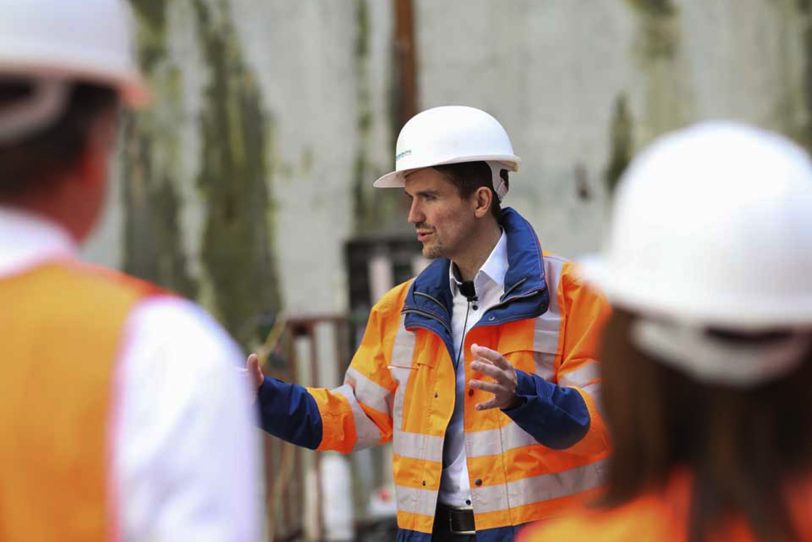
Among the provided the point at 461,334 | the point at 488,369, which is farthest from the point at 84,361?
the point at 461,334

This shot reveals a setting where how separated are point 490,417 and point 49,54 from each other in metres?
2.22

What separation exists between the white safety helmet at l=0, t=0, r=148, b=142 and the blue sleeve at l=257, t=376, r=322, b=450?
82.2 inches

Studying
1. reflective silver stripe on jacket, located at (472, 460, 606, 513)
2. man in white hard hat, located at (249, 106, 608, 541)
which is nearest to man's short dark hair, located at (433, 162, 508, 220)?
man in white hard hat, located at (249, 106, 608, 541)

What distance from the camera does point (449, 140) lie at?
3799 millimetres

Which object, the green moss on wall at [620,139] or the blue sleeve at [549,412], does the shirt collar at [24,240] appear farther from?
the green moss on wall at [620,139]

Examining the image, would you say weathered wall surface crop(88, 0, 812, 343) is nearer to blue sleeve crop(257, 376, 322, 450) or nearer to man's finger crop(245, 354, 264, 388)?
blue sleeve crop(257, 376, 322, 450)

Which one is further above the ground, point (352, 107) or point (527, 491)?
point (352, 107)

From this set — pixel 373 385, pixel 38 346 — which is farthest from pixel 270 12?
pixel 38 346

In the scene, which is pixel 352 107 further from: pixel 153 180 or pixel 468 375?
pixel 468 375

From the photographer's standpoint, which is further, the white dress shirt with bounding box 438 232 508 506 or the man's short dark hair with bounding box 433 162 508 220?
the man's short dark hair with bounding box 433 162 508 220

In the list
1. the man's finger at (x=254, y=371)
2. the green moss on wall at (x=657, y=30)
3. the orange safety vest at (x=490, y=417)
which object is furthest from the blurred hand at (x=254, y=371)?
the green moss on wall at (x=657, y=30)

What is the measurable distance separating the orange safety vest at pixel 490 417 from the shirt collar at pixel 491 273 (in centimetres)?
15

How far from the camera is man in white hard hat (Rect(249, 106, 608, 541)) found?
3371 mm

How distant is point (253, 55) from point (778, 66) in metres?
3.50
